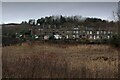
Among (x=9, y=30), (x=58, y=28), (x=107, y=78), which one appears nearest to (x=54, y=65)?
(x=107, y=78)

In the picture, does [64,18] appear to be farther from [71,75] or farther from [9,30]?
[71,75]

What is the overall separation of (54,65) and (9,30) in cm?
3273

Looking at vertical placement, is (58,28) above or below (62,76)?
above

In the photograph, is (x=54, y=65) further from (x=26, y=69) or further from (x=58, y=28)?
(x=58, y=28)

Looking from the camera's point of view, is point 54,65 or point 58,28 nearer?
point 54,65

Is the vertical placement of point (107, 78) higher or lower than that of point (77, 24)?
lower

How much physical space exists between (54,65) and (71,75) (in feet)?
3.53

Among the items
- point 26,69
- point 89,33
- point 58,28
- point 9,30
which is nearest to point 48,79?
point 26,69

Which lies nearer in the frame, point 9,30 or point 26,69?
point 26,69

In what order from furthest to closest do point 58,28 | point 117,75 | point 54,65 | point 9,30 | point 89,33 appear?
point 58,28
point 89,33
point 9,30
point 54,65
point 117,75

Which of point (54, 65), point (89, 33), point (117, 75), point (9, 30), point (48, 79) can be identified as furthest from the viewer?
point (89, 33)

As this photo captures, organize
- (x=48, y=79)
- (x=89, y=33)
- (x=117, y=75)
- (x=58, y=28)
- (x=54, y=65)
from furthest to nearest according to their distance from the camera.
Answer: (x=58, y=28) < (x=89, y=33) < (x=54, y=65) < (x=117, y=75) < (x=48, y=79)

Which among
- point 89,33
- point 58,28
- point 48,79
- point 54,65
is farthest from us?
point 58,28

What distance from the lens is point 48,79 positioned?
686cm
